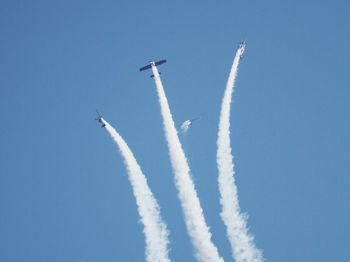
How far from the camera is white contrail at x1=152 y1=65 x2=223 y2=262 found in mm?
63975

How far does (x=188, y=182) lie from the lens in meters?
67.3

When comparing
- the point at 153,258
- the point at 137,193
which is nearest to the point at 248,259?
Answer: the point at 153,258

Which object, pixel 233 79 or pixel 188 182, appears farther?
pixel 233 79

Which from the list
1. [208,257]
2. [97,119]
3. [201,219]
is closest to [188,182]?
[201,219]

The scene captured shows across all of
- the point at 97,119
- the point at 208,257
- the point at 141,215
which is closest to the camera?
the point at 208,257

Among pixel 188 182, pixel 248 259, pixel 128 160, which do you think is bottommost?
pixel 248 259

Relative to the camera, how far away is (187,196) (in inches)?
2630

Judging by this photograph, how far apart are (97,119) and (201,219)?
673 inches

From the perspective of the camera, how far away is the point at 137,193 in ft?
227

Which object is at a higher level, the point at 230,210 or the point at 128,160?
the point at 128,160

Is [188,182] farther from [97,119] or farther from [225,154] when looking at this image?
[97,119]

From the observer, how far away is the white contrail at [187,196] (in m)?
64.0

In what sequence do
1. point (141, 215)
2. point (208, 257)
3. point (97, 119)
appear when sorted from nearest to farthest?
point (208, 257) → point (141, 215) → point (97, 119)

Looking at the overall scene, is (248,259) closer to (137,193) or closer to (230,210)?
(230,210)
